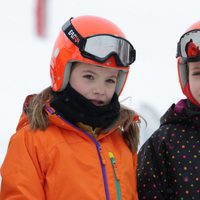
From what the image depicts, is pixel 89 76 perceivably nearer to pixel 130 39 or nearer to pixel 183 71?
pixel 183 71

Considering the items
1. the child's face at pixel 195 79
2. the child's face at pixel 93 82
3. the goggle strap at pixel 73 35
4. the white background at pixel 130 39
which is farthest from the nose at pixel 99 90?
the white background at pixel 130 39

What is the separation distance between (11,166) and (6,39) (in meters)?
3.16

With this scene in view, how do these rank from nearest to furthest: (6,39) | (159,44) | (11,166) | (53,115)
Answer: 1. (11,166)
2. (53,115)
3. (6,39)
4. (159,44)

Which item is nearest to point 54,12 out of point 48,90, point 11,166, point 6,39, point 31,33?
point 31,33

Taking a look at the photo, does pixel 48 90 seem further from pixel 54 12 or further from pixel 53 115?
pixel 54 12

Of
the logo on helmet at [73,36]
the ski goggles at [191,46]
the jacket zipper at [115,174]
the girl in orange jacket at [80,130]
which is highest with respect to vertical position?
the logo on helmet at [73,36]

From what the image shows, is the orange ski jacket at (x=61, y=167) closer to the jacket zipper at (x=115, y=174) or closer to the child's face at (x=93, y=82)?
the jacket zipper at (x=115, y=174)

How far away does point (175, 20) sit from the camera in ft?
18.6

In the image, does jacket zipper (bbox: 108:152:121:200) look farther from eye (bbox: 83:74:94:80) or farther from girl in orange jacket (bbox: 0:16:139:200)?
eye (bbox: 83:74:94:80)

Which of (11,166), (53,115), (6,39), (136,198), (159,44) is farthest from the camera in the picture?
(159,44)

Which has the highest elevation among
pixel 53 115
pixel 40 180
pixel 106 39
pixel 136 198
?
pixel 106 39

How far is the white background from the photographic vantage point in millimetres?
4500

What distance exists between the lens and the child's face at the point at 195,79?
7.91 feet

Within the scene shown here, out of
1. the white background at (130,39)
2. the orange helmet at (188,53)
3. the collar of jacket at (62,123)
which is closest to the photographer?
the collar of jacket at (62,123)
